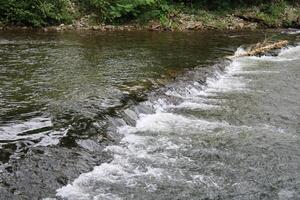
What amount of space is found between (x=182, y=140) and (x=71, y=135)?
2.35m

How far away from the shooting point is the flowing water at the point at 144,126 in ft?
26.0

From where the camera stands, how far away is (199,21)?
1166 inches

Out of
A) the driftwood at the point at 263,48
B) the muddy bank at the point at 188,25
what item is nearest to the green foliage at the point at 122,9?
the muddy bank at the point at 188,25

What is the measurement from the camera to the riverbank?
2691 centimetres

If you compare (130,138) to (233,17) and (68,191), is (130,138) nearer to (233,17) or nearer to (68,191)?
(68,191)

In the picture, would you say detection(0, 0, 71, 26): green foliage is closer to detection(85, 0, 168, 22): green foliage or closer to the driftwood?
detection(85, 0, 168, 22): green foliage

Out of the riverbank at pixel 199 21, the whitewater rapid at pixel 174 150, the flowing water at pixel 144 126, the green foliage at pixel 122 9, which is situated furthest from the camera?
the riverbank at pixel 199 21

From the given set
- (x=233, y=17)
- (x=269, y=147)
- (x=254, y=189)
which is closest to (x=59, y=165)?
(x=254, y=189)

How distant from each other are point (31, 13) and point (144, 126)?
1656cm

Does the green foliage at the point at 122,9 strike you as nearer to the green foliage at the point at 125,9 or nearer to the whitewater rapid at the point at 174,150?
the green foliage at the point at 125,9

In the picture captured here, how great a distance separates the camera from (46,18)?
26.3m

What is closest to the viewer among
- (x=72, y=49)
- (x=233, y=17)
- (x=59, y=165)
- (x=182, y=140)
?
(x=59, y=165)

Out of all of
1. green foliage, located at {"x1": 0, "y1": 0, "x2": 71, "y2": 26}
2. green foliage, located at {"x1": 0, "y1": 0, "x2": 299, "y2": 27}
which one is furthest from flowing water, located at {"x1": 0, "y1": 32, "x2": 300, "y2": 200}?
green foliage, located at {"x1": 0, "y1": 0, "x2": 299, "y2": 27}

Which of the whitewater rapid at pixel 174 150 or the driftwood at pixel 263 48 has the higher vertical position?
the driftwood at pixel 263 48
